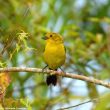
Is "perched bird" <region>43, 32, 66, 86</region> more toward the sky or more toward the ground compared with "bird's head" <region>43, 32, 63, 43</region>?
more toward the ground

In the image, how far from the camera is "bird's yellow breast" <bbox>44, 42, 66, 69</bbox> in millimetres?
6578

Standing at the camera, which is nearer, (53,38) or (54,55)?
(54,55)

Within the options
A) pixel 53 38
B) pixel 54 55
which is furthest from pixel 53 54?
pixel 53 38

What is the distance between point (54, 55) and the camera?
659 cm

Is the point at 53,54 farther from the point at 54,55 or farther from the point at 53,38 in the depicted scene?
the point at 53,38

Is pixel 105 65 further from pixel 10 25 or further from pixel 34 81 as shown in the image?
pixel 10 25

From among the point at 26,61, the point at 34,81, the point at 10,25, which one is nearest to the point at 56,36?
the point at 10,25

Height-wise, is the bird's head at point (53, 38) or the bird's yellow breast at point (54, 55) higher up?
the bird's head at point (53, 38)

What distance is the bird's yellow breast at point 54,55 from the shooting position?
658 cm

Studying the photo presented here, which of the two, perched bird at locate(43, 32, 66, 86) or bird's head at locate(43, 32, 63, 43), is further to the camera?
bird's head at locate(43, 32, 63, 43)

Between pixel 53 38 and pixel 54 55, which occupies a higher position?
pixel 53 38

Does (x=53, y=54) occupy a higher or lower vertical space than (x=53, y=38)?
lower

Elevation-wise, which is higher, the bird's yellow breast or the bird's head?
the bird's head

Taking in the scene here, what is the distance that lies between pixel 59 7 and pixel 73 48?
938mm
